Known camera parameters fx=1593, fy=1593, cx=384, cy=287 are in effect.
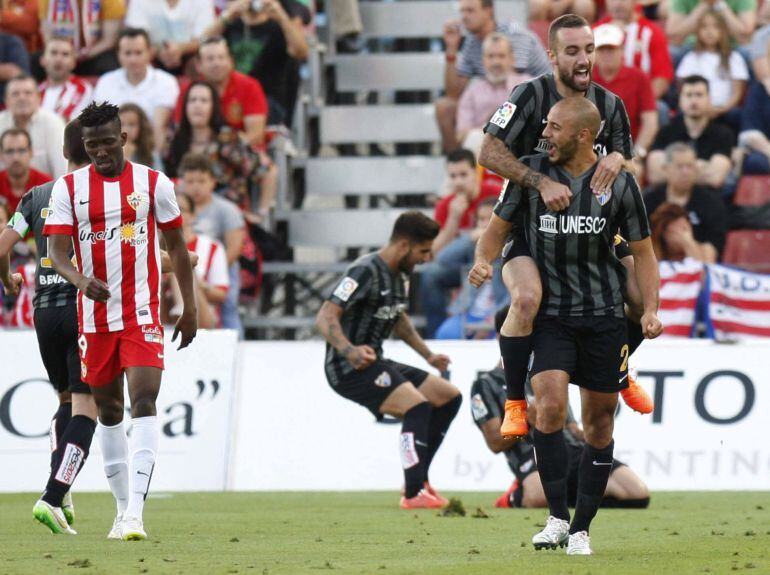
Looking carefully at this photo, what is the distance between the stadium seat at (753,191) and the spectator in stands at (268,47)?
470 cm

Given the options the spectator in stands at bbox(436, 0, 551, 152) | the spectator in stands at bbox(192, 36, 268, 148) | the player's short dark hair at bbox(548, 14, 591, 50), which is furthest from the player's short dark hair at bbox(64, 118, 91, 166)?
the spectator in stands at bbox(436, 0, 551, 152)

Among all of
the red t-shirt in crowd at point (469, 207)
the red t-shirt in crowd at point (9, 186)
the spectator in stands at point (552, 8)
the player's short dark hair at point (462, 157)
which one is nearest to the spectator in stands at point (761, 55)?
the spectator in stands at point (552, 8)

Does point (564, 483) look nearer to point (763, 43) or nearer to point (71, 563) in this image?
point (71, 563)

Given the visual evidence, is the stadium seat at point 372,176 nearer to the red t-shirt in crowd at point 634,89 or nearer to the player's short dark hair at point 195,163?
the red t-shirt in crowd at point 634,89

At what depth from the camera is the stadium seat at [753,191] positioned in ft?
48.6

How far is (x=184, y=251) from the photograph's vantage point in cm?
784

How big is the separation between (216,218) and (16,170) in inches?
73.4

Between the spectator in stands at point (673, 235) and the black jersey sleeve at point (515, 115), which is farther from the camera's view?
the spectator in stands at point (673, 235)

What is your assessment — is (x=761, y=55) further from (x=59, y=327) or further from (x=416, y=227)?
(x=59, y=327)

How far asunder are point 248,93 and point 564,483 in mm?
9373

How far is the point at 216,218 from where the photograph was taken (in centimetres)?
1471

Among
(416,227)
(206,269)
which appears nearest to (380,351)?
(416,227)

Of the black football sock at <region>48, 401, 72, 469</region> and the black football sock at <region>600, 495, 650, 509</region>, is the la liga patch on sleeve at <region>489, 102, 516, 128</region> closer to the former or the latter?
the black football sock at <region>48, 401, 72, 469</region>

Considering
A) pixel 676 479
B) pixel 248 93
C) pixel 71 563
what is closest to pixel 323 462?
pixel 676 479
